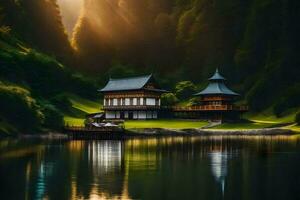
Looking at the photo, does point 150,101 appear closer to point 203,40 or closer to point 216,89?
point 216,89

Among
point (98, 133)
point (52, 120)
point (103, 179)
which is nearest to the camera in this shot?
point (103, 179)

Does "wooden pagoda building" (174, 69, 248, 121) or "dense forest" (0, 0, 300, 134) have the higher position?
"dense forest" (0, 0, 300, 134)

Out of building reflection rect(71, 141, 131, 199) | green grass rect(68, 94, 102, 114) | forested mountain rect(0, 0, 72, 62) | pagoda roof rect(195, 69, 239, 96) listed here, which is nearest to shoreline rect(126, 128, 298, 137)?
pagoda roof rect(195, 69, 239, 96)

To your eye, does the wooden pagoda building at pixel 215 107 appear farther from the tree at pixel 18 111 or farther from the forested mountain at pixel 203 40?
the tree at pixel 18 111

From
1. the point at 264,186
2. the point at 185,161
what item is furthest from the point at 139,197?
the point at 185,161

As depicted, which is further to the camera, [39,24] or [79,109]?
[39,24]

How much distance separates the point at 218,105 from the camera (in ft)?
311

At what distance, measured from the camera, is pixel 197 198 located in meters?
27.1

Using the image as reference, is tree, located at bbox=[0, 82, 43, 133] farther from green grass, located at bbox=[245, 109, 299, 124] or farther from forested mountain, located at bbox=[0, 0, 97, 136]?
green grass, located at bbox=[245, 109, 299, 124]

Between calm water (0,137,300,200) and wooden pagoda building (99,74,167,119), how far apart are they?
47.4m

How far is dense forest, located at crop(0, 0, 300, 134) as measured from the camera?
11334cm

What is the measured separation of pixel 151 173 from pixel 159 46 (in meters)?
124

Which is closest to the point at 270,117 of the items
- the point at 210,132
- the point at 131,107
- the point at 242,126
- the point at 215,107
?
the point at 215,107

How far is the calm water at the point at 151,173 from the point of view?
93.6 ft
